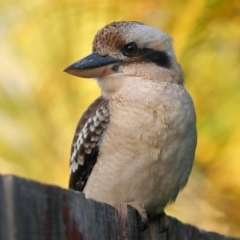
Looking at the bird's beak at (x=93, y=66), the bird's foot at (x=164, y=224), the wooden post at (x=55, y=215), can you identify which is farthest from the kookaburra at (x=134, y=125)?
the wooden post at (x=55, y=215)

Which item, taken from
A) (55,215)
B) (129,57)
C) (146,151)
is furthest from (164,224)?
(129,57)

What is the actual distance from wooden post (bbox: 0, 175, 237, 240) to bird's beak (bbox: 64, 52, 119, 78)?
923 mm

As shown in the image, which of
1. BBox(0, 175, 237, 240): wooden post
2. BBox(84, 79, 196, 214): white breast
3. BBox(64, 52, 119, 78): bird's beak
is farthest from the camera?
BBox(64, 52, 119, 78): bird's beak

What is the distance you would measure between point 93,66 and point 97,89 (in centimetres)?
23

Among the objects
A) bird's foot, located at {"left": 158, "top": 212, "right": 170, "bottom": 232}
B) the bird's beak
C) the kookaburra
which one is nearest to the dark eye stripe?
the kookaburra

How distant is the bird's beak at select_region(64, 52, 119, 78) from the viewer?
109 inches

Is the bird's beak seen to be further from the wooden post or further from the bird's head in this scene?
the wooden post

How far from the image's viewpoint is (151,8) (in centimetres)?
293

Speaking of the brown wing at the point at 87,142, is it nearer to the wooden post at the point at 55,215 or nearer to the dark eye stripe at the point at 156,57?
the dark eye stripe at the point at 156,57

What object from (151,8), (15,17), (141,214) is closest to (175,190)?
(141,214)

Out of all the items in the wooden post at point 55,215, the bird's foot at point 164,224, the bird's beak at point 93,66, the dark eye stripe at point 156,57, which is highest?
the dark eye stripe at point 156,57

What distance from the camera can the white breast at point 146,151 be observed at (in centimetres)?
259

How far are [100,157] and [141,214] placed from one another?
55 centimetres

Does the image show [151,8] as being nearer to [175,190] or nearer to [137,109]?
[137,109]
